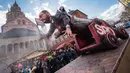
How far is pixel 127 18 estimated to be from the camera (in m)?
20.0

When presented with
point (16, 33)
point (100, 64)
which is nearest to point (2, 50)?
point (16, 33)

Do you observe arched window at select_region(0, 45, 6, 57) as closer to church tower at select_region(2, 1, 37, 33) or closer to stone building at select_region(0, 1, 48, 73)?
stone building at select_region(0, 1, 48, 73)

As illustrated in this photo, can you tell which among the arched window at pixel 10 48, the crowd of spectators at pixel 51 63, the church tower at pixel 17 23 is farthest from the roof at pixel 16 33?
the crowd of spectators at pixel 51 63

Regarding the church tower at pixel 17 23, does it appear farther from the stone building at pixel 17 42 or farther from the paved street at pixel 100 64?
the paved street at pixel 100 64

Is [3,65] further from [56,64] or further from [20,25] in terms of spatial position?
[56,64]

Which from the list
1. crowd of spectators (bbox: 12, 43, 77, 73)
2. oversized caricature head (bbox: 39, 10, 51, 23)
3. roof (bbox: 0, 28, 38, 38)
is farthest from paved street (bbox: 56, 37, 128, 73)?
roof (bbox: 0, 28, 38, 38)

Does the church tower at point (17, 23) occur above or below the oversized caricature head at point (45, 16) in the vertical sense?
above

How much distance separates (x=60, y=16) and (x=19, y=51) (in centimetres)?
2380

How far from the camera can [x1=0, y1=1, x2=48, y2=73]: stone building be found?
22188 mm

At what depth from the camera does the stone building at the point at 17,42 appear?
22.2m

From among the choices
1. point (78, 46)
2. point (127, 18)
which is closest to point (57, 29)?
point (78, 46)

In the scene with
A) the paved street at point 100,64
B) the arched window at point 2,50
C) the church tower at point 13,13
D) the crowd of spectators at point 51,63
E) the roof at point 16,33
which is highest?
the church tower at point 13,13

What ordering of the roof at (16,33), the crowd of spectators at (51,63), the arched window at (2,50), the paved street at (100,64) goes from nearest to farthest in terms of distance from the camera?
the paved street at (100,64) < the crowd of spectators at (51,63) < the arched window at (2,50) < the roof at (16,33)

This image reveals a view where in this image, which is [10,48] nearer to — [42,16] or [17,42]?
[17,42]
